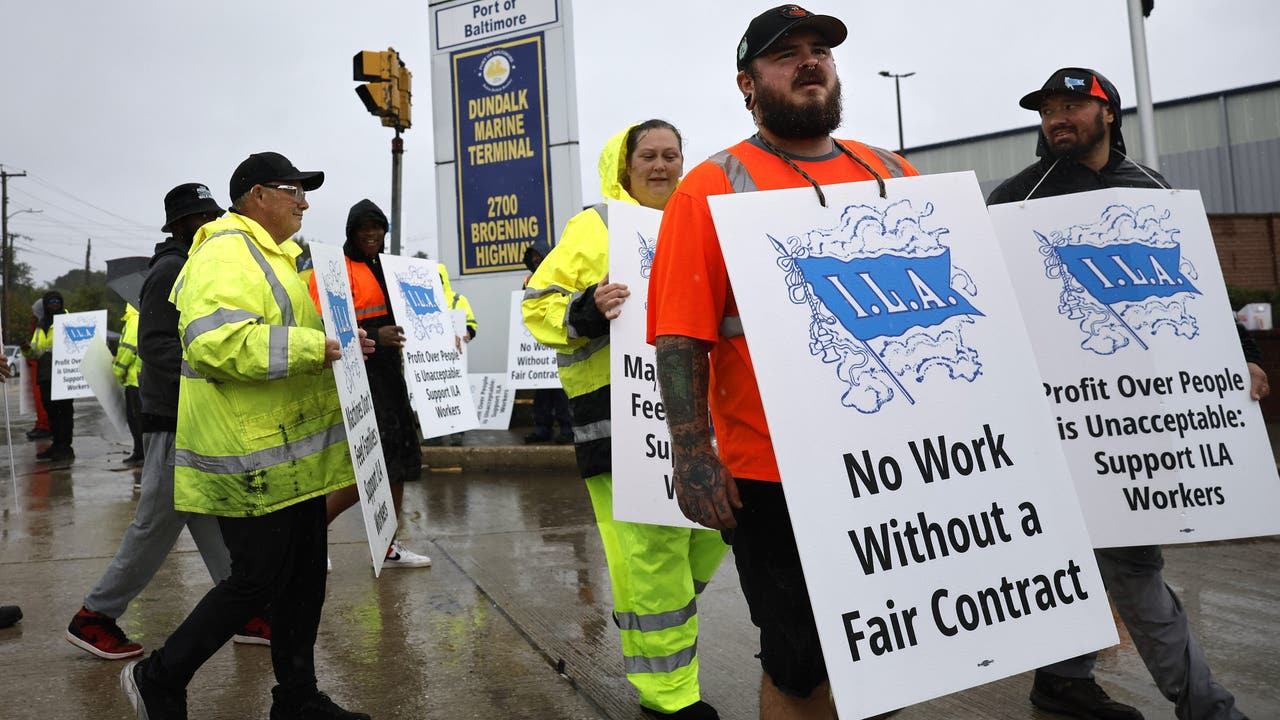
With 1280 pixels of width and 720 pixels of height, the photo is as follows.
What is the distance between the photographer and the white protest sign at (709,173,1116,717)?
1853mm

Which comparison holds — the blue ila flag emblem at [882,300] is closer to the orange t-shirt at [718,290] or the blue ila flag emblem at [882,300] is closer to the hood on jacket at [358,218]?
the orange t-shirt at [718,290]

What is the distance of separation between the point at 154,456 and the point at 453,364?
3038 millimetres

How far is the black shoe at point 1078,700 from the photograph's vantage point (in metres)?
2.99

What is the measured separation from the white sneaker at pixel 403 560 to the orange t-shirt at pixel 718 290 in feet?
11.5

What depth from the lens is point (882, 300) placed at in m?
2.04

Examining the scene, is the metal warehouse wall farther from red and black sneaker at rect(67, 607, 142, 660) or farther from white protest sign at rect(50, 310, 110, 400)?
red and black sneaker at rect(67, 607, 142, 660)

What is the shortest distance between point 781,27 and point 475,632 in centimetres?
292

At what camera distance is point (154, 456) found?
392 centimetres

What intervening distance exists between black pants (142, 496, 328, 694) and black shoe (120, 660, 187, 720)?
0.02 metres

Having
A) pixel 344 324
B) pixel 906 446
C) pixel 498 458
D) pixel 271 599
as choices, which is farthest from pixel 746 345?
pixel 498 458

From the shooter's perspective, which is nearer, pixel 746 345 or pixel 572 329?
pixel 746 345

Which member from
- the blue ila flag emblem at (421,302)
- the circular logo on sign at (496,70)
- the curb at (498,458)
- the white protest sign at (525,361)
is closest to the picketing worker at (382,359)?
the blue ila flag emblem at (421,302)

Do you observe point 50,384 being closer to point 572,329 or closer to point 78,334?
point 78,334

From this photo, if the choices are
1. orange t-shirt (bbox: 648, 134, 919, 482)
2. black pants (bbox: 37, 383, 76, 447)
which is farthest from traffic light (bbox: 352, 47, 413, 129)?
orange t-shirt (bbox: 648, 134, 919, 482)
